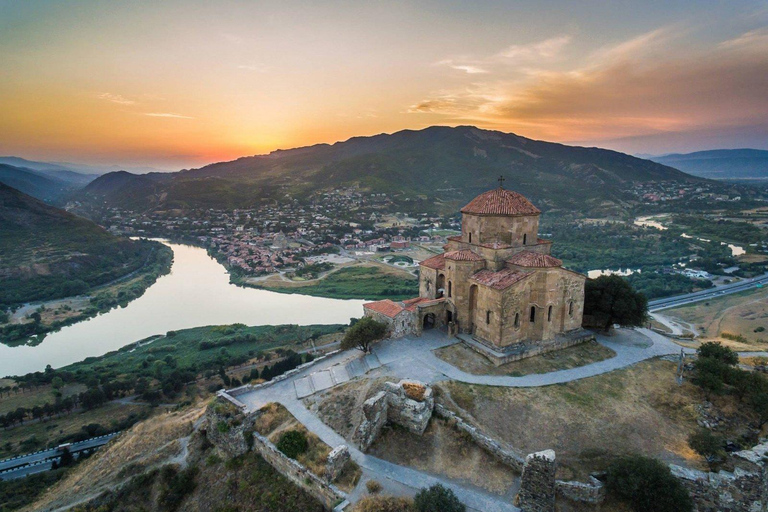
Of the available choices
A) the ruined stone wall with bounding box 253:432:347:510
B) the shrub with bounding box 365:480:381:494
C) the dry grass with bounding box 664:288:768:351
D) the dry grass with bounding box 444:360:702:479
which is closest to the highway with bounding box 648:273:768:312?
the dry grass with bounding box 664:288:768:351

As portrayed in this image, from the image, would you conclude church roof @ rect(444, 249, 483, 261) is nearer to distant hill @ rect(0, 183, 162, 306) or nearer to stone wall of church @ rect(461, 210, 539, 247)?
stone wall of church @ rect(461, 210, 539, 247)

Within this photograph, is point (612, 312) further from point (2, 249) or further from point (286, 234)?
point (2, 249)

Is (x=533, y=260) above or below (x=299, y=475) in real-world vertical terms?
above

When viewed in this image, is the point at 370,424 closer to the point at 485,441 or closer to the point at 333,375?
the point at 485,441

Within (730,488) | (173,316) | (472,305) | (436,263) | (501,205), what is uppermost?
(501,205)

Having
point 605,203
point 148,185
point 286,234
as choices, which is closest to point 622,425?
point 286,234

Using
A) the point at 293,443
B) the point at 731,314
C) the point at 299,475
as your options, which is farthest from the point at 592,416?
the point at 731,314
